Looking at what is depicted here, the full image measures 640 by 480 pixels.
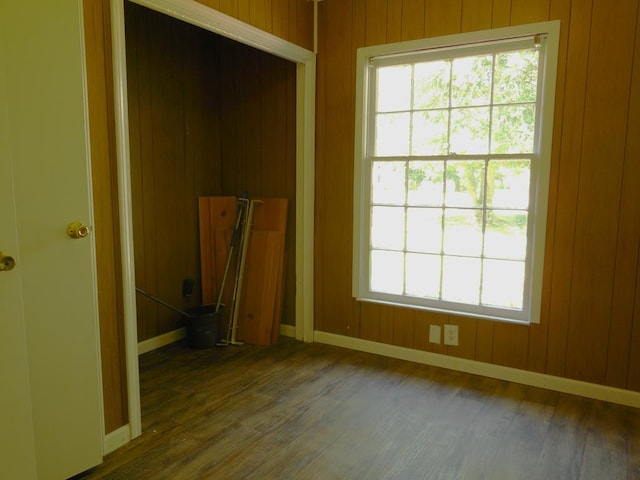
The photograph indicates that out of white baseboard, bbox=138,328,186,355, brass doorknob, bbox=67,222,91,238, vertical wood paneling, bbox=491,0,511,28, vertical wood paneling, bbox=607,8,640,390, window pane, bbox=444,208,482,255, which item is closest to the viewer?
brass doorknob, bbox=67,222,91,238

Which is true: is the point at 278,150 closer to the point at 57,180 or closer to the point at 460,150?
the point at 460,150

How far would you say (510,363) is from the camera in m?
2.95

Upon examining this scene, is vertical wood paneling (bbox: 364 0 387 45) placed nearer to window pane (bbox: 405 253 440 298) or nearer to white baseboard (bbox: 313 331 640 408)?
window pane (bbox: 405 253 440 298)

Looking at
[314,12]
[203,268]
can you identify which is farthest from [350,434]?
[314,12]

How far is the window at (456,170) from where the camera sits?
279 centimetres

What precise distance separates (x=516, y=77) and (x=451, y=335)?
173cm

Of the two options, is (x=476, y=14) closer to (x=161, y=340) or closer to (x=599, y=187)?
(x=599, y=187)

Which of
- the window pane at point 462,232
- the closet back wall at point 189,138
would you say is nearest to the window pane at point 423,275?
the window pane at point 462,232

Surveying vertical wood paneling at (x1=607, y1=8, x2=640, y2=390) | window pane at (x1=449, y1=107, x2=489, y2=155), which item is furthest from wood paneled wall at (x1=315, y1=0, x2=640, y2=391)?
window pane at (x1=449, y1=107, x2=489, y2=155)

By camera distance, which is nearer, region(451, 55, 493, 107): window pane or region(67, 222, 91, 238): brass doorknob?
region(67, 222, 91, 238): brass doorknob

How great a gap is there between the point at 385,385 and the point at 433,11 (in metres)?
2.47

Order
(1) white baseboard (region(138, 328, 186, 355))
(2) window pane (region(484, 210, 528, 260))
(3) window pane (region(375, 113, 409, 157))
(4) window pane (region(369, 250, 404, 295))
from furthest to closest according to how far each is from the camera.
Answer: (1) white baseboard (region(138, 328, 186, 355)), (4) window pane (region(369, 250, 404, 295)), (3) window pane (region(375, 113, 409, 157)), (2) window pane (region(484, 210, 528, 260))

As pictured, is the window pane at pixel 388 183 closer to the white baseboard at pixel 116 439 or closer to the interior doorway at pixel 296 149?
the interior doorway at pixel 296 149

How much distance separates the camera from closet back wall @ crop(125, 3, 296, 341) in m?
3.37
